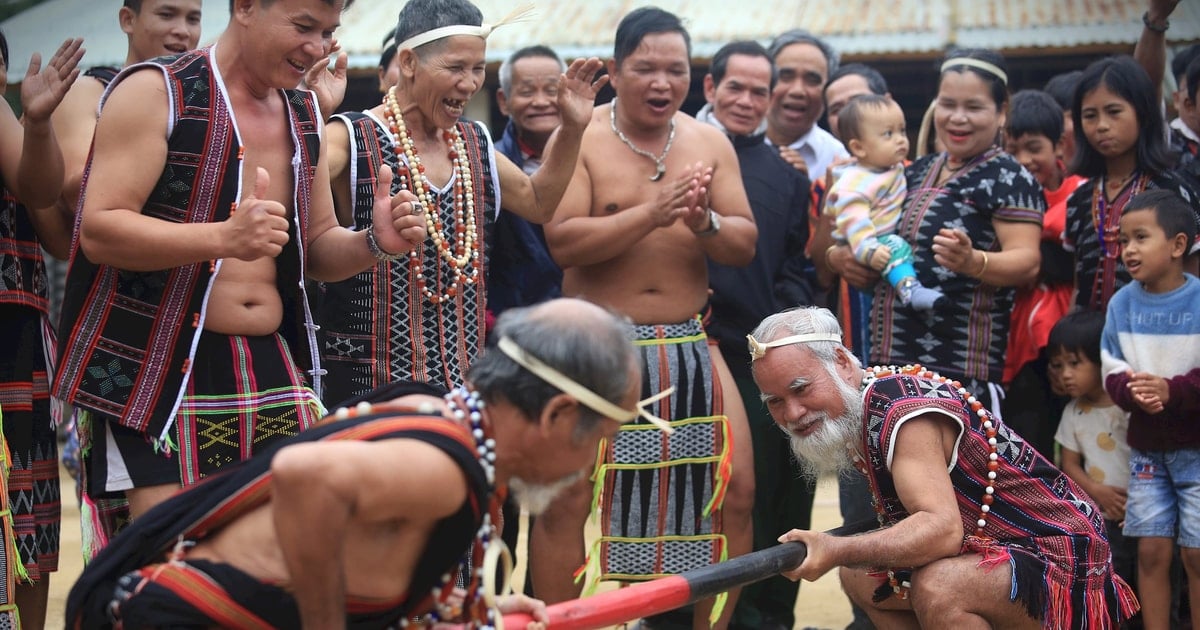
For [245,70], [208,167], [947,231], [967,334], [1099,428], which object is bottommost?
[1099,428]

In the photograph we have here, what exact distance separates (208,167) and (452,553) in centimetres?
148

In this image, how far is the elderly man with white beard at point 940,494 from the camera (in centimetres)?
372

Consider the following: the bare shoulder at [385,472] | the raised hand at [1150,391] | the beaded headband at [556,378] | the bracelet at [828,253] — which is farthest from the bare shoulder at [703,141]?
the bare shoulder at [385,472]

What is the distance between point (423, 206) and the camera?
4.48 meters

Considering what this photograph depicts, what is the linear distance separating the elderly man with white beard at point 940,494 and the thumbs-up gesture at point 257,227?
1443 millimetres

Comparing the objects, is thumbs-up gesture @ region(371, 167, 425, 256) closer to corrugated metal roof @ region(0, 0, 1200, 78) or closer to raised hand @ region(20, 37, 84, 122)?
raised hand @ region(20, 37, 84, 122)

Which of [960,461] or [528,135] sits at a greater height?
[528,135]

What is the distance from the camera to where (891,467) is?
3.78 m

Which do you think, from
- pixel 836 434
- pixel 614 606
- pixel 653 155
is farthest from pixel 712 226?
pixel 614 606

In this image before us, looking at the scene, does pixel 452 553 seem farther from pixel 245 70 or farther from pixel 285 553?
pixel 245 70

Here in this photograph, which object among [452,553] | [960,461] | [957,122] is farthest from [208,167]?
[957,122]

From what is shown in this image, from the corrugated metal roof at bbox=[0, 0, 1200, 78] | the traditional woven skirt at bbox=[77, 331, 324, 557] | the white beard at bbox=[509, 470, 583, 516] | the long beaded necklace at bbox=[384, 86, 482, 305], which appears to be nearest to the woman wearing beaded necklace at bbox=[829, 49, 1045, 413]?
the long beaded necklace at bbox=[384, 86, 482, 305]

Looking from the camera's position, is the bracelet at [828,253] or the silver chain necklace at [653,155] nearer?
the silver chain necklace at [653,155]

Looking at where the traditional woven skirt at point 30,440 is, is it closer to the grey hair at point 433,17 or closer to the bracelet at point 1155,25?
the grey hair at point 433,17
